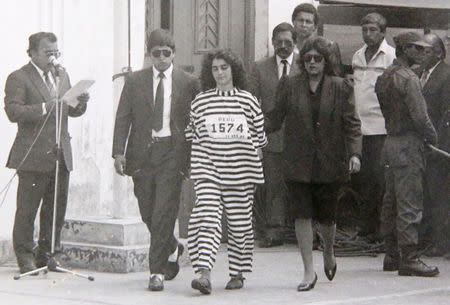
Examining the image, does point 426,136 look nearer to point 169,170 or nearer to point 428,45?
point 428,45

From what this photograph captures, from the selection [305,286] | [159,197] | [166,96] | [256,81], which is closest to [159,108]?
[166,96]

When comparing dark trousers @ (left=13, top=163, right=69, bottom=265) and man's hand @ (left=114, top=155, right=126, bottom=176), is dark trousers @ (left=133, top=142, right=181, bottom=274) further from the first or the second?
dark trousers @ (left=13, top=163, right=69, bottom=265)

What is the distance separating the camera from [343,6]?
46.6ft

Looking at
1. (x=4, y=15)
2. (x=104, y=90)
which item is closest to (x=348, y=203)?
(x=104, y=90)

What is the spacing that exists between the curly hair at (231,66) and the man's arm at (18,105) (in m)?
1.55

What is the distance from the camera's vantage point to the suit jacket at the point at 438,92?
12758mm

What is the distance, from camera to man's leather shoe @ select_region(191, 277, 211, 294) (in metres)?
10.3

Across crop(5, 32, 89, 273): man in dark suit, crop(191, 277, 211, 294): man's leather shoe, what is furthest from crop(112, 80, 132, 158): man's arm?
crop(191, 277, 211, 294): man's leather shoe

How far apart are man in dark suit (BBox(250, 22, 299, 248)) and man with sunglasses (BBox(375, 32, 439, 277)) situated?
5.52 feet

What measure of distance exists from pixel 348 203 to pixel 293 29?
6.51 feet

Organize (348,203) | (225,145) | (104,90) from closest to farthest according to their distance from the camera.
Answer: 1. (225,145)
2. (104,90)
3. (348,203)

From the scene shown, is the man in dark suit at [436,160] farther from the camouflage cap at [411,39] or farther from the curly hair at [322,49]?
the curly hair at [322,49]

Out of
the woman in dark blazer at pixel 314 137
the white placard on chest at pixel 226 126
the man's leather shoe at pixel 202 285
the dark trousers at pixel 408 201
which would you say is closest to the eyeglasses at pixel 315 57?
the woman in dark blazer at pixel 314 137

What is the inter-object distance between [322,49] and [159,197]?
1800mm
